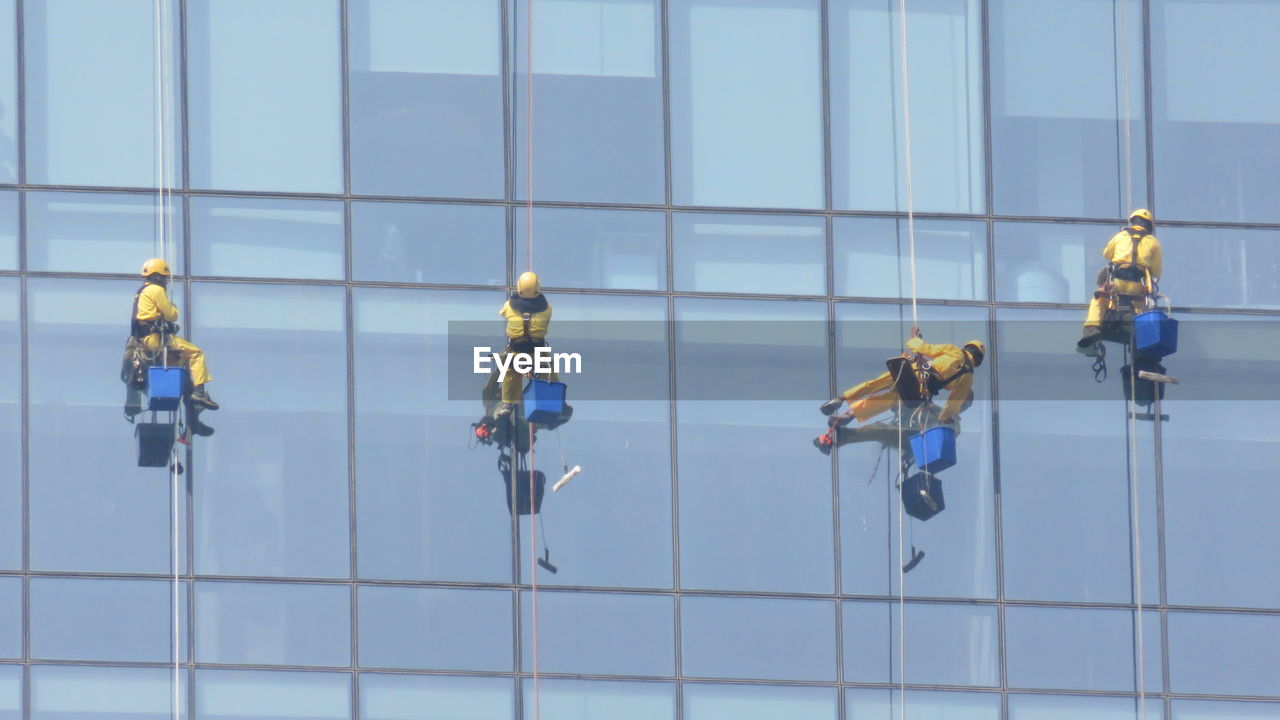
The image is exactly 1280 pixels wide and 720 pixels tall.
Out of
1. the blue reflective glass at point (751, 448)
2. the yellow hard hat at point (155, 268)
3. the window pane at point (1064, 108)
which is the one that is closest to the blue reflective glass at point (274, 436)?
the yellow hard hat at point (155, 268)

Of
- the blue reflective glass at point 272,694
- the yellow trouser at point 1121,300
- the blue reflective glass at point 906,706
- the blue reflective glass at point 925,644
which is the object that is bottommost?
the blue reflective glass at point 906,706

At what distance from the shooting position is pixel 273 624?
22.9 m

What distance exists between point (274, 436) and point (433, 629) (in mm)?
2566

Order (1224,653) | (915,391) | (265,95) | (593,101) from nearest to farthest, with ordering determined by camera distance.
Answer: (915,391) < (1224,653) < (265,95) < (593,101)

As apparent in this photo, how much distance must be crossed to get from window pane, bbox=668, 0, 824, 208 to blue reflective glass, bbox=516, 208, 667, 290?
56 centimetres

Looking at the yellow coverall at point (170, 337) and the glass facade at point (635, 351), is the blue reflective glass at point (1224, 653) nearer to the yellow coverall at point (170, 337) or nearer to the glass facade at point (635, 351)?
the glass facade at point (635, 351)

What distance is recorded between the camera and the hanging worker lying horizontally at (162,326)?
2269cm

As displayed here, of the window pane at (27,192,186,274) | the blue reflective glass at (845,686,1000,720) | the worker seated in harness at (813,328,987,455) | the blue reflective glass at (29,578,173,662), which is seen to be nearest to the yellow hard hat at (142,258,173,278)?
the window pane at (27,192,186,274)

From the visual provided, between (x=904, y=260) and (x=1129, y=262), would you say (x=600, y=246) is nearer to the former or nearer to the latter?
(x=904, y=260)

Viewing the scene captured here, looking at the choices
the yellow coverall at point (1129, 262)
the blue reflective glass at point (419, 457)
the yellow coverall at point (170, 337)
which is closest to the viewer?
the yellow coverall at point (170, 337)

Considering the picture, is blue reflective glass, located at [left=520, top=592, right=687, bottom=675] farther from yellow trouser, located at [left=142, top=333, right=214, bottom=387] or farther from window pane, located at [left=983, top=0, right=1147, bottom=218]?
window pane, located at [left=983, top=0, right=1147, bottom=218]

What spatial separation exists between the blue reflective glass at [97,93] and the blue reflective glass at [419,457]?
2.75 metres

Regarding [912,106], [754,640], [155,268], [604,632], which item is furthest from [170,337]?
[912,106]

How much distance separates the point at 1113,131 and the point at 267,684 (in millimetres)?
10619
